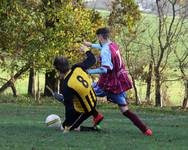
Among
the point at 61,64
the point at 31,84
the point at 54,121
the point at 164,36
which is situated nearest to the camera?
the point at 61,64

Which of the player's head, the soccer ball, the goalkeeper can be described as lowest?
the soccer ball

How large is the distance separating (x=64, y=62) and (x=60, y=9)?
46.9ft

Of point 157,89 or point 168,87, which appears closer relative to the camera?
point 157,89

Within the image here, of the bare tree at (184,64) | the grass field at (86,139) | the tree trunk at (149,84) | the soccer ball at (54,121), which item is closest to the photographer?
the grass field at (86,139)

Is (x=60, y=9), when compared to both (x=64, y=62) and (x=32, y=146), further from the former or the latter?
(x=32, y=146)

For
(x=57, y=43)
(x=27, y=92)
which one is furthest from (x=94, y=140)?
(x=27, y=92)

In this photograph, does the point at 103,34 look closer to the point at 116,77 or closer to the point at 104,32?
the point at 104,32

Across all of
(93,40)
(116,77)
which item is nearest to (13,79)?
(93,40)

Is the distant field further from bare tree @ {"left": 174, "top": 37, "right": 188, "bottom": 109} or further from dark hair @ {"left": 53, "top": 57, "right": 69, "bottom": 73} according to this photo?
dark hair @ {"left": 53, "top": 57, "right": 69, "bottom": 73}

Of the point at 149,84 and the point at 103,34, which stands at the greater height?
the point at 103,34

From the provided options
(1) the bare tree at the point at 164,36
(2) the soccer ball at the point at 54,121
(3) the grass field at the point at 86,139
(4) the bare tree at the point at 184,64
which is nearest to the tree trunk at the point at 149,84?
(1) the bare tree at the point at 164,36

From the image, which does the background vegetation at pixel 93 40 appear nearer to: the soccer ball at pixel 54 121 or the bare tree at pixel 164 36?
the bare tree at pixel 164 36

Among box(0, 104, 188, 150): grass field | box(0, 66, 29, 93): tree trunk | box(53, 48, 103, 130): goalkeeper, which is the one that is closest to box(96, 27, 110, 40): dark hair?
box(53, 48, 103, 130): goalkeeper

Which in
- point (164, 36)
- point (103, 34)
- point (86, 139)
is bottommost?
point (164, 36)
